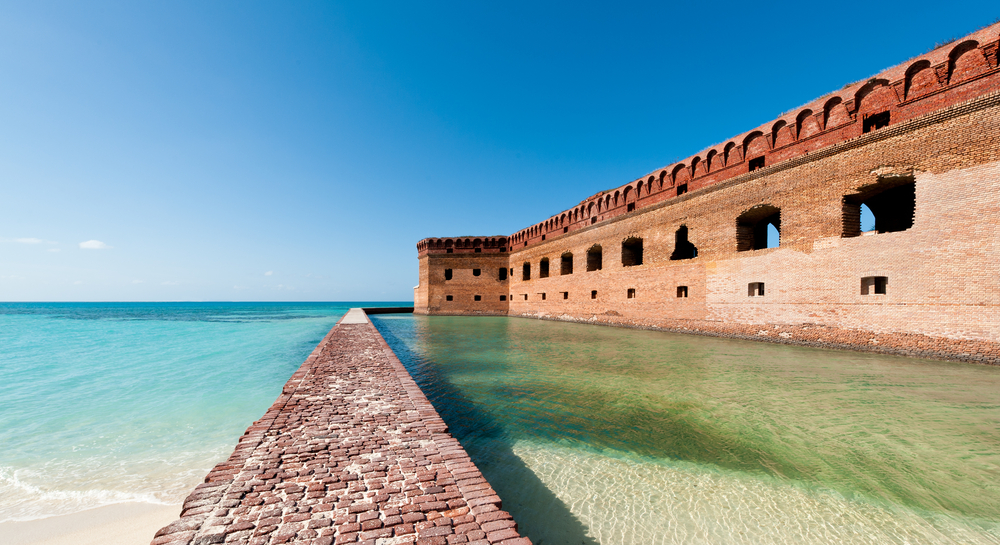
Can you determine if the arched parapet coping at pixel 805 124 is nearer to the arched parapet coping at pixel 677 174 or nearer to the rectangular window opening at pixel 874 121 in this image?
the rectangular window opening at pixel 874 121

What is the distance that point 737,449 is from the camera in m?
4.00

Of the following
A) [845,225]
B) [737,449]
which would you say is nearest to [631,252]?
[845,225]

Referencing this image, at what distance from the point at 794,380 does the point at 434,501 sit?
737 cm

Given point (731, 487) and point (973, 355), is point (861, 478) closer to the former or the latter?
point (731, 487)

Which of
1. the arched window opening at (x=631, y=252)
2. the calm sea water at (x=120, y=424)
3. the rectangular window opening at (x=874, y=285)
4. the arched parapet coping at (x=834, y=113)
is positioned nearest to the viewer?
the calm sea water at (x=120, y=424)

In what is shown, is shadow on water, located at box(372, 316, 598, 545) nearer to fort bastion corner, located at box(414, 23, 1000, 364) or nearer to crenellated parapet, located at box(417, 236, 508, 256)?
fort bastion corner, located at box(414, 23, 1000, 364)

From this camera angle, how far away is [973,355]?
25.7ft

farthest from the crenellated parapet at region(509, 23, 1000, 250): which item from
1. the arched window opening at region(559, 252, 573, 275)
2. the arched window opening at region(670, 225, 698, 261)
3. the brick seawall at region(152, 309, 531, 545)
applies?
the brick seawall at region(152, 309, 531, 545)

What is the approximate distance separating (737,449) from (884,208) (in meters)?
12.9

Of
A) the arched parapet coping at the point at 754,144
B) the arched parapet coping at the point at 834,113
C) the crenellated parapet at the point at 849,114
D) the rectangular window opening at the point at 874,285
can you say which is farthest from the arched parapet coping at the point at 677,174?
the rectangular window opening at the point at 874,285

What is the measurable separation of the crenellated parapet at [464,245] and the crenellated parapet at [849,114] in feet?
45.5

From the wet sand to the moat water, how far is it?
2.56 metres

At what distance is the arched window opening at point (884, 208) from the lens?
33.9 feet

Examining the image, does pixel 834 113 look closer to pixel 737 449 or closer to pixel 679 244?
pixel 679 244
